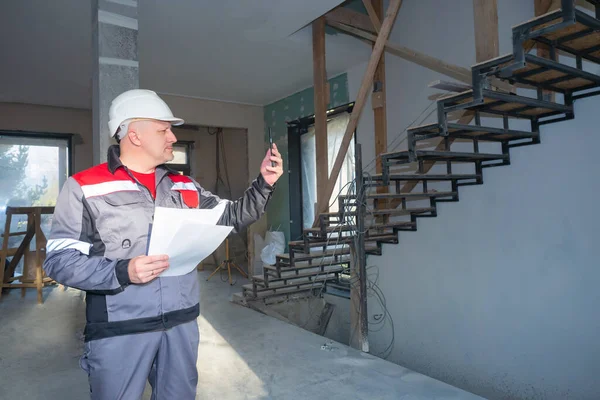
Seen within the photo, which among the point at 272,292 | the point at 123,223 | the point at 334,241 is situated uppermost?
the point at 123,223

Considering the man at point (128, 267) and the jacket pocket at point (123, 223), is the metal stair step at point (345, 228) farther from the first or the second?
the jacket pocket at point (123, 223)

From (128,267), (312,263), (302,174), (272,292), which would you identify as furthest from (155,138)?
(302,174)

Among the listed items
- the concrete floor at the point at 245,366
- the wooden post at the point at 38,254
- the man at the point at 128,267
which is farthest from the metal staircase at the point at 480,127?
the wooden post at the point at 38,254

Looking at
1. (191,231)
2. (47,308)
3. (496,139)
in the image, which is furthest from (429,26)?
(47,308)

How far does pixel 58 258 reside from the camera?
3.71 ft

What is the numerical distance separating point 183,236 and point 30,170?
622 centimetres

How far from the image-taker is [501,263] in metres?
3.27

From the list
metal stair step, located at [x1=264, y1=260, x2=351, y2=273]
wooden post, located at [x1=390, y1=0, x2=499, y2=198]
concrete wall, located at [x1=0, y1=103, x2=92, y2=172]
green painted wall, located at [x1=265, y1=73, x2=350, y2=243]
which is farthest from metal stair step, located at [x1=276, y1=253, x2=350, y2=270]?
concrete wall, located at [x1=0, y1=103, x2=92, y2=172]

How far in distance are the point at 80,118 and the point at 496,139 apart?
6.07 m

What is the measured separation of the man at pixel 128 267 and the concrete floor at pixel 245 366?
126 cm

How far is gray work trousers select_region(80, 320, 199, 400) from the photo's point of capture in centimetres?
119

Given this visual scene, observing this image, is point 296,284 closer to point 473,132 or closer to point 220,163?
point 473,132

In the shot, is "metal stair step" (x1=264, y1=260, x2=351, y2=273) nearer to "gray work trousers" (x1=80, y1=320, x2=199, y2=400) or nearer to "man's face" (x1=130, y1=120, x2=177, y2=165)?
"gray work trousers" (x1=80, y1=320, x2=199, y2=400)

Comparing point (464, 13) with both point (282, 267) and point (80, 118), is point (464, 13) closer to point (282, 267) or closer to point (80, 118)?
point (282, 267)
